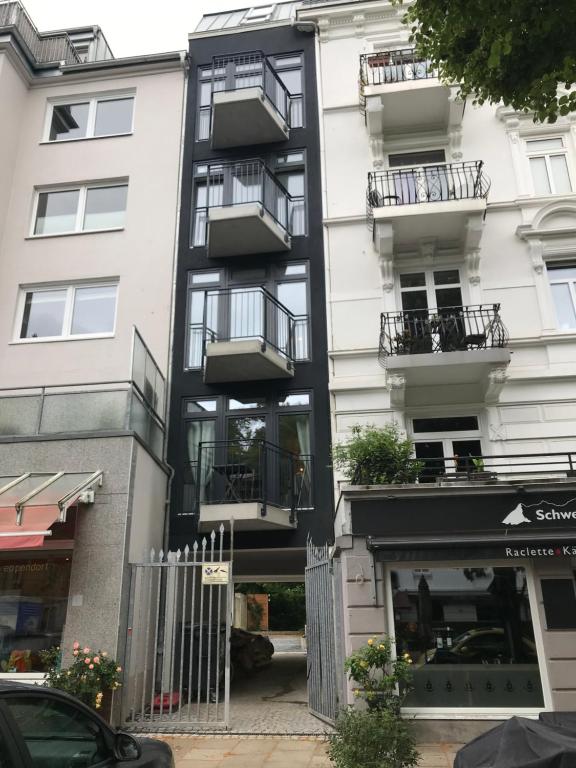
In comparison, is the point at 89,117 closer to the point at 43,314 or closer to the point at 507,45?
the point at 43,314

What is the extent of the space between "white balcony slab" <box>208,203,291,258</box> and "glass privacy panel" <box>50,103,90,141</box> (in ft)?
18.6

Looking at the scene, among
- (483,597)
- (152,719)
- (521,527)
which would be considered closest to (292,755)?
(152,719)

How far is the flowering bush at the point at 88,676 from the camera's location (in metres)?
8.59

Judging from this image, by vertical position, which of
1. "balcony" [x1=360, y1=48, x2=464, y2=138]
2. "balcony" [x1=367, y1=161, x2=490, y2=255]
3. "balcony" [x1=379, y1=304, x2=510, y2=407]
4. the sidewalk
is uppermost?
"balcony" [x1=360, y1=48, x2=464, y2=138]

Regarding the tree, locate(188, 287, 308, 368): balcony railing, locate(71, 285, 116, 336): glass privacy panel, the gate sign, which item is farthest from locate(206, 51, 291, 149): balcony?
the gate sign

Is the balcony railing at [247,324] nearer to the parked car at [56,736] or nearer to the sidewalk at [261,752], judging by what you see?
the sidewalk at [261,752]

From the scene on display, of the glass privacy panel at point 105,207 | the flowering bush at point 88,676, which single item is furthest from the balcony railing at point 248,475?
the glass privacy panel at point 105,207

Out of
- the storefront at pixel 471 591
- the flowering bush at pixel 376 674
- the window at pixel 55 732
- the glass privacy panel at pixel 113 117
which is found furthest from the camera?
the glass privacy panel at pixel 113 117

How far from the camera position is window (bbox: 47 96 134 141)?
16.4 m

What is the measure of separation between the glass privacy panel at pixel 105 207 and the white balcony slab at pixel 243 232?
2742 millimetres

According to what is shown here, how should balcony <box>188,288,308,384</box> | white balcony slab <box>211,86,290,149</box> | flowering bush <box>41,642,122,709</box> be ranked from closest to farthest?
1. flowering bush <box>41,642,122,709</box>
2. balcony <box>188,288,308,384</box>
3. white balcony slab <box>211,86,290,149</box>

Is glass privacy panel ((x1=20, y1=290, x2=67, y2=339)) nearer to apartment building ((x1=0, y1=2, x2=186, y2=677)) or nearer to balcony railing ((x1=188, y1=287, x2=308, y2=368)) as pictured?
apartment building ((x1=0, y1=2, x2=186, y2=677))

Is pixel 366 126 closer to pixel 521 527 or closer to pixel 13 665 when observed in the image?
pixel 521 527

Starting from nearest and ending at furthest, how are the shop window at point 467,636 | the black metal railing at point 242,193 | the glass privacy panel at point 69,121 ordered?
1. the shop window at point 467,636
2. the black metal railing at point 242,193
3. the glass privacy panel at point 69,121
